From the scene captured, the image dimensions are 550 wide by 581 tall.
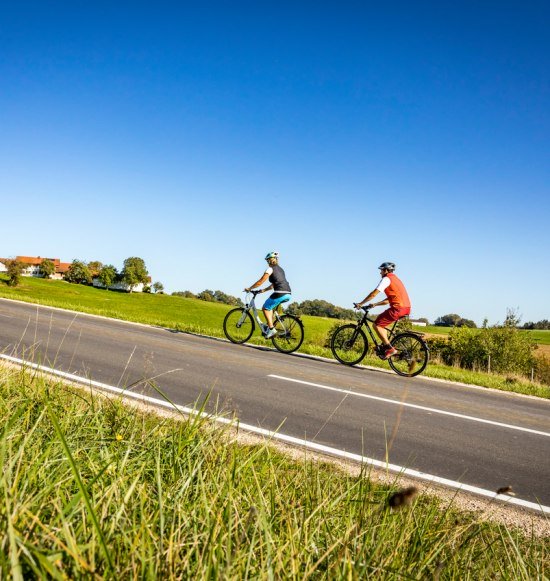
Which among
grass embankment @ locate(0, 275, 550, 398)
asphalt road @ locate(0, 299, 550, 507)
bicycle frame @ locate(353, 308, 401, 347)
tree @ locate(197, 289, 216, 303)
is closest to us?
asphalt road @ locate(0, 299, 550, 507)

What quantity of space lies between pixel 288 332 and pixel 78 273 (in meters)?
97.1

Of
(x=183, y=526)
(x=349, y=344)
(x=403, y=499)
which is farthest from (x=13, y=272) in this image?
(x=403, y=499)

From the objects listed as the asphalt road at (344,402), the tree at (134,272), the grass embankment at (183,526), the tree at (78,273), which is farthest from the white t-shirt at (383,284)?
the tree at (78,273)

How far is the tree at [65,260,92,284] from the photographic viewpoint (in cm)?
9725

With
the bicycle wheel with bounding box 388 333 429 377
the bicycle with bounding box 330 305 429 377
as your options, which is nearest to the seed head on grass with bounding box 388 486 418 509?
the bicycle with bounding box 330 305 429 377

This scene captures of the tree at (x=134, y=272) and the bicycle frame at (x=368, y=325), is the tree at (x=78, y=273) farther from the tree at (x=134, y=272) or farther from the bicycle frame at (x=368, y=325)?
the bicycle frame at (x=368, y=325)

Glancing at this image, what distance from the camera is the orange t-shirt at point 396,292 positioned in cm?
950

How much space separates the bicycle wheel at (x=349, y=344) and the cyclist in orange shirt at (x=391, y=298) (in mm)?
742

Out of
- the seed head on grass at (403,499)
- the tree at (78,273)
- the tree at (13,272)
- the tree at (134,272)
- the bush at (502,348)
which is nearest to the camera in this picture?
the seed head on grass at (403,499)

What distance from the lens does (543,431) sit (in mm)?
5984

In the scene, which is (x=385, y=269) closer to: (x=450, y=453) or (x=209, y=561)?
(x=450, y=453)

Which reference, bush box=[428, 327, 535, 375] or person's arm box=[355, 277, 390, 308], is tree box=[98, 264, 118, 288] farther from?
person's arm box=[355, 277, 390, 308]

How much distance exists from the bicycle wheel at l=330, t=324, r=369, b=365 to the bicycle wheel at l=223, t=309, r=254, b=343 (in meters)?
2.60

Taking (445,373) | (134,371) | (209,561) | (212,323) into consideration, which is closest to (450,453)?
(209,561)
